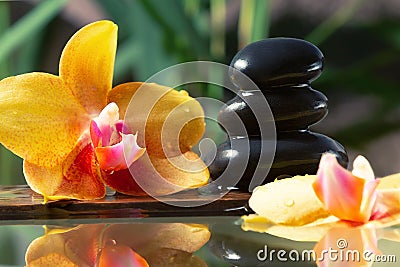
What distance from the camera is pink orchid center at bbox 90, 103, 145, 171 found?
0.49 meters

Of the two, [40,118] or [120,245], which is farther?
[40,118]

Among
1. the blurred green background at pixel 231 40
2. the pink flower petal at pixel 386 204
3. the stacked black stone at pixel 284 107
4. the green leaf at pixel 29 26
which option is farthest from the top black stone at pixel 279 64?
the green leaf at pixel 29 26

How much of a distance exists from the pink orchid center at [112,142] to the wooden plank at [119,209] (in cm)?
3

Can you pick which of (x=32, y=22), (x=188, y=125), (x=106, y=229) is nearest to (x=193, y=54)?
(x=32, y=22)

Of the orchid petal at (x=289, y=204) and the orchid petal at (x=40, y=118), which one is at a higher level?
the orchid petal at (x=40, y=118)

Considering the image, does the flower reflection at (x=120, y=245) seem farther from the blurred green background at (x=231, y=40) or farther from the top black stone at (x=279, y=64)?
the blurred green background at (x=231, y=40)

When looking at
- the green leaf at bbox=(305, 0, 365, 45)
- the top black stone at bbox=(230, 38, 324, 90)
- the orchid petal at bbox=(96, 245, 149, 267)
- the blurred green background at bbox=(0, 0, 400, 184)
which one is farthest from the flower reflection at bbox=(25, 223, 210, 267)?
the green leaf at bbox=(305, 0, 365, 45)

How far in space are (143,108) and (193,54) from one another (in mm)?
560

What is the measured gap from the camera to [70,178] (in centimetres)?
50

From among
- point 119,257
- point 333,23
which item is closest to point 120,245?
point 119,257

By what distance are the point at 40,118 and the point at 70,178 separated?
5 centimetres

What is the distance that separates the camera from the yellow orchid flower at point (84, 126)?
50cm

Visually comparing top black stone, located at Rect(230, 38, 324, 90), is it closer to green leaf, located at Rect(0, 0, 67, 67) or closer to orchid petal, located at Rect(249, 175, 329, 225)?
orchid petal, located at Rect(249, 175, 329, 225)

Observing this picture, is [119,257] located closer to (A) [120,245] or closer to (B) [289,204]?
(A) [120,245]
